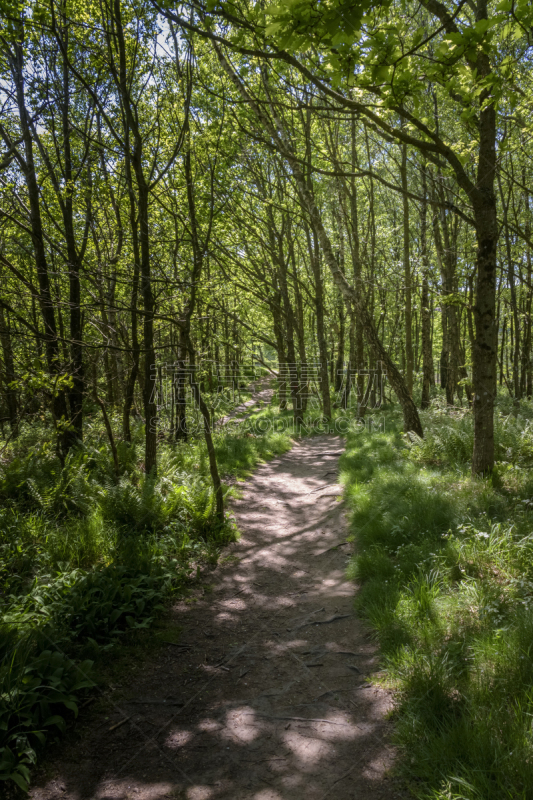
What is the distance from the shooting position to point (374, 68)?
3779 mm

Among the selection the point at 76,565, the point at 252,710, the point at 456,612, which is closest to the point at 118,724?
the point at 252,710

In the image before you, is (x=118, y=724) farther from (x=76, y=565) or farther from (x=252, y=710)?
(x=76, y=565)

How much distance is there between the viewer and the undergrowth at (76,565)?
2988 mm

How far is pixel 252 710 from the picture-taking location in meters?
3.30

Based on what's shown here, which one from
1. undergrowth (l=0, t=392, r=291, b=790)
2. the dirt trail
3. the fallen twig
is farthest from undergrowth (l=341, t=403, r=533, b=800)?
undergrowth (l=0, t=392, r=291, b=790)

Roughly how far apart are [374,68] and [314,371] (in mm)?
16091

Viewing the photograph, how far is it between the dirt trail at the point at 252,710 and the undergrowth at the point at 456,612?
0.29 metres

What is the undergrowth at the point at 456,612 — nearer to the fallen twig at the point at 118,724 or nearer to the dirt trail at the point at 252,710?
the dirt trail at the point at 252,710

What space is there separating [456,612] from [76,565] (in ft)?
12.4

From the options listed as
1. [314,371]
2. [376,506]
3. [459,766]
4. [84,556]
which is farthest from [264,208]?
[459,766]

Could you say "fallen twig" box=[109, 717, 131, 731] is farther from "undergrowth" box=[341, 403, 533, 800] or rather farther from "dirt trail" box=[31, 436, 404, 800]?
"undergrowth" box=[341, 403, 533, 800]

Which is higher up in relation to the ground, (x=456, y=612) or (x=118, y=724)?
(x=456, y=612)

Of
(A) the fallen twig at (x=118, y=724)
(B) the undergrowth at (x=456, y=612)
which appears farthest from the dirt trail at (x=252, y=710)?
(B) the undergrowth at (x=456, y=612)

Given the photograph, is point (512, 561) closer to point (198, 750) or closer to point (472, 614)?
point (472, 614)
